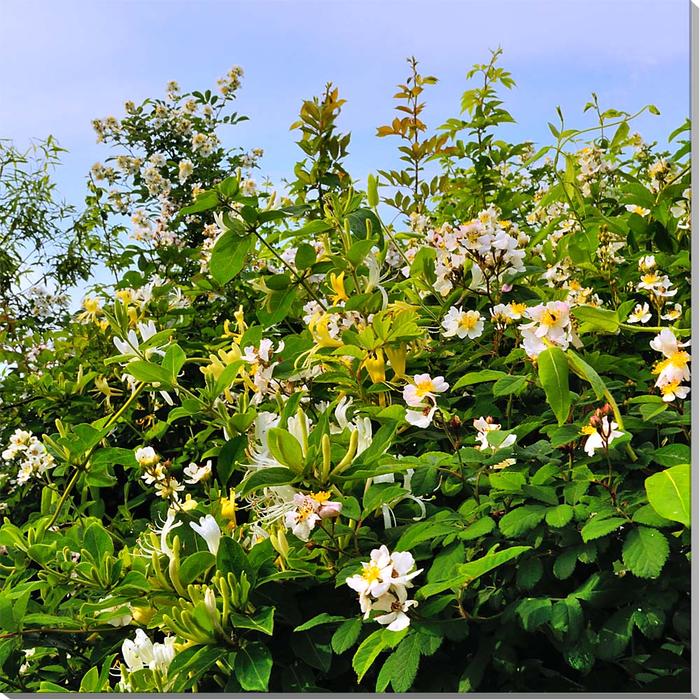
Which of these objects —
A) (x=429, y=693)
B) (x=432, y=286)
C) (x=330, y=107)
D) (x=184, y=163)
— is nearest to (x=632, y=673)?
(x=429, y=693)

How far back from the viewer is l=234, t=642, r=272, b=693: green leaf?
2.45 ft

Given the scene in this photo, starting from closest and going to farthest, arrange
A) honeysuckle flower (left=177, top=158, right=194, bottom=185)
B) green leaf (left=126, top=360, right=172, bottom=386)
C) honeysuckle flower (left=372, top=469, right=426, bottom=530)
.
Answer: honeysuckle flower (left=372, top=469, right=426, bottom=530) → green leaf (left=126, top=360, right=172, bottom=386) → honeysuckle flower (left=177, top=158, right=194, bottom=185)

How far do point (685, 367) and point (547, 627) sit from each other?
35 centimetres

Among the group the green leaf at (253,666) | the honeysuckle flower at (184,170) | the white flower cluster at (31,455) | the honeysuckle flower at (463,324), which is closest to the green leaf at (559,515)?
the green leaf at (253,666)

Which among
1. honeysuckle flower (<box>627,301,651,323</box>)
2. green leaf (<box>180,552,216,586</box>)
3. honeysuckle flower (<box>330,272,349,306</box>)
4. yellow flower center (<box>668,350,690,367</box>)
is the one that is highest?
honeysuckle flower (<box>330,272,349,306</box>)

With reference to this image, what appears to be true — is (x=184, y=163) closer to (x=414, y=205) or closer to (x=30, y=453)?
(x=414, y=205)

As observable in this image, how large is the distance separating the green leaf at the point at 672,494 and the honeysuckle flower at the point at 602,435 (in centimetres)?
9

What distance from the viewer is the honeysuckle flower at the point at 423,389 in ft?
3.12

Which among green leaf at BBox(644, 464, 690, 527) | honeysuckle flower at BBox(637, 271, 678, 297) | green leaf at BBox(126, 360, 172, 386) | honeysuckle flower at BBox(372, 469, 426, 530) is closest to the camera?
green leaf at BBox(644, 464, 690, 527)

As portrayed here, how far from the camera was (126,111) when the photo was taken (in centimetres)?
395

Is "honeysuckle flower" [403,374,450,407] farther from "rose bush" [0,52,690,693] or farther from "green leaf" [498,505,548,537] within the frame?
"green leaf" [498,505,548,537]

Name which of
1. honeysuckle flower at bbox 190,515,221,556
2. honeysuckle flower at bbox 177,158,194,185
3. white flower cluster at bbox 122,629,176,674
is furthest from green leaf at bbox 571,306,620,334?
honeysuckle flower at bbox 177,158,194,185

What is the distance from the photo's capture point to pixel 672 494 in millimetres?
676

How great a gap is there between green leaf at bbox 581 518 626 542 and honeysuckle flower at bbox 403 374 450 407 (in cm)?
29
